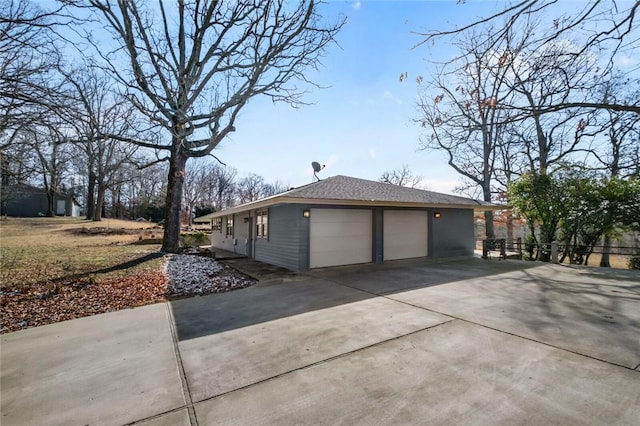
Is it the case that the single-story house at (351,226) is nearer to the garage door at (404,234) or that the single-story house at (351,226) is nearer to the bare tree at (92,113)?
the garage door at (404,234)

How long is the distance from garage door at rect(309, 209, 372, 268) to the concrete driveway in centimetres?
356

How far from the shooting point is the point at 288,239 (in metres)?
9.29

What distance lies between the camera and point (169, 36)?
1079cm

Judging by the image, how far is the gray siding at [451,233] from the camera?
11.4 meters

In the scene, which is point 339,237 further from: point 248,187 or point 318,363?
point 248,187

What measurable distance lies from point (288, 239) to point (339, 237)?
1683mm

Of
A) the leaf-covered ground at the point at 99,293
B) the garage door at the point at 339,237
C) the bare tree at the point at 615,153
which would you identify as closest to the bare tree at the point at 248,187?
the garage door at the point at 339,237

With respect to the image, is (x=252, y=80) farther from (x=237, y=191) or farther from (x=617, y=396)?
(x=237, y=191)

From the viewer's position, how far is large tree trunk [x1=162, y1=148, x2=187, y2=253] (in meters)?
12.1

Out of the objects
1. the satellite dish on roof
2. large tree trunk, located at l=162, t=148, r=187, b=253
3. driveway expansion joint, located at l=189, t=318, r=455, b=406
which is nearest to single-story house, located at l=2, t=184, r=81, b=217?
large tree trunk, located at l=162, t=148, r=187, b=253

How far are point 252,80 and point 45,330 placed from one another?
10051 mm

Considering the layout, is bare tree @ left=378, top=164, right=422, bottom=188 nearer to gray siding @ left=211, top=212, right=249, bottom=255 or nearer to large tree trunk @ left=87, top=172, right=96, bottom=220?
gray siding @ left=211, top=212, right=249, bottom=255

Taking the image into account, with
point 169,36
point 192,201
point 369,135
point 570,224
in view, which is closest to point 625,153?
point 570,224

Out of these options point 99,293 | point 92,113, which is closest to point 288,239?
point 99,293
